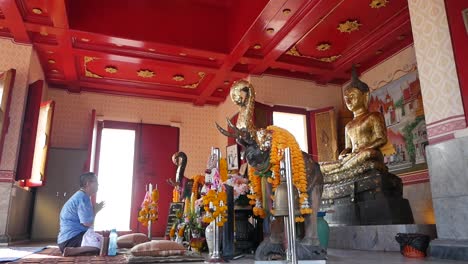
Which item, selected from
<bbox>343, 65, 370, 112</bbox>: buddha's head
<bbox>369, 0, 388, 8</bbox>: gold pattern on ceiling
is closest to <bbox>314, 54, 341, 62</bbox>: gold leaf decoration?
<bbox>369, 0, 388, 8</bbox>: gold pattern on ceiling

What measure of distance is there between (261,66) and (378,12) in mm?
2483

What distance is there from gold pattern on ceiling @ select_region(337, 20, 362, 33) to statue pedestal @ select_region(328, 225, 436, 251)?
366 centimetres

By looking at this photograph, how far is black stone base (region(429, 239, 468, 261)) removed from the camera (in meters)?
3.09

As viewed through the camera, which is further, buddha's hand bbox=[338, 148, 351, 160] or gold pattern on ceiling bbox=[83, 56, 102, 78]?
gold pattern on ceiling bbox=[83, 56, 102, 78]

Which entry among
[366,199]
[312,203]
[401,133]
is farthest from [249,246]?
[401,133]

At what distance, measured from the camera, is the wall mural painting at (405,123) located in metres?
6.27

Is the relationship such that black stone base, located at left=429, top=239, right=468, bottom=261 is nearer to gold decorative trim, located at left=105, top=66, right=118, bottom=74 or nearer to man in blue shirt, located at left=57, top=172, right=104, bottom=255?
man in blue shirt, located at left=57, top=172, right=104, bottom=255

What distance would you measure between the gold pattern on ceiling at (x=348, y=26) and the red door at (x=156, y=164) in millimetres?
4923

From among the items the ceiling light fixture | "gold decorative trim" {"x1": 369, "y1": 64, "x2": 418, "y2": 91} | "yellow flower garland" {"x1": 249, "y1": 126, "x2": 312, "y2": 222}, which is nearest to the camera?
"yellow flower garland" {"x1": 249, "y1": 126, "x2": 312, "y2": 222}

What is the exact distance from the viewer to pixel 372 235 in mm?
4141

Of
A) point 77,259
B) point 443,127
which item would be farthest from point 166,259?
point 443,127

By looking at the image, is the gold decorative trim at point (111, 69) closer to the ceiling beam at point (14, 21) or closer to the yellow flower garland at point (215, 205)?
the ceiling beam at point (14, 21)

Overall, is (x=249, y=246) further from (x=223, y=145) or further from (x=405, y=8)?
(x=223, y=145)

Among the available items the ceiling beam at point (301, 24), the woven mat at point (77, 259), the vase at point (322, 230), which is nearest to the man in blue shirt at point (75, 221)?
the woven mat at point (77, 259)
